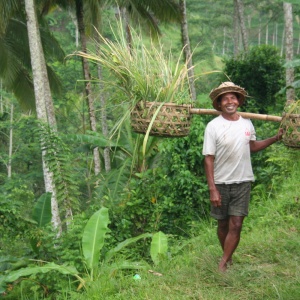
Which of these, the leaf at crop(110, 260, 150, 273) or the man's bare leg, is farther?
the leaf at crop(110, 260, 150, 273)

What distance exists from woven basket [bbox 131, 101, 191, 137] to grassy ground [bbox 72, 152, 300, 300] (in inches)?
54.0

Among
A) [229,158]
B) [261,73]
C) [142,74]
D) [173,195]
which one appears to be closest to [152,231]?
[173,195]

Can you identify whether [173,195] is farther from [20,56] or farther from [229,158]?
[20,56]

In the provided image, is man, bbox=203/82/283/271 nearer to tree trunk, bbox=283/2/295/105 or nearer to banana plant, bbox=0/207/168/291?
banana plant, bbox=0/207/168/291

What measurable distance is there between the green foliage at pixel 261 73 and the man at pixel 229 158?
8865mm

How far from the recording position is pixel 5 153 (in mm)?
27672

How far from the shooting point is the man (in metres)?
5.38

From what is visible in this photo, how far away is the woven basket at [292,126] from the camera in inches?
192

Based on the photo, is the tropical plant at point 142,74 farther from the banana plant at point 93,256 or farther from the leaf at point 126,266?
the leaf at point 126,266

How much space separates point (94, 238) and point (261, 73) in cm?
928

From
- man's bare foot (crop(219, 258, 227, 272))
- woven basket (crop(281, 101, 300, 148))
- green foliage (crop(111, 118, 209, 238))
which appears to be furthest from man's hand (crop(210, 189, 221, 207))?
green foliage (crop(111, 118, 209, 238))

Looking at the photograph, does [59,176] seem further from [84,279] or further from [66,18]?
[66,18]

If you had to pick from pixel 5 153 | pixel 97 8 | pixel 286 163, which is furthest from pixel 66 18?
pixel 286 163

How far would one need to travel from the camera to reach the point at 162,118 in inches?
206
